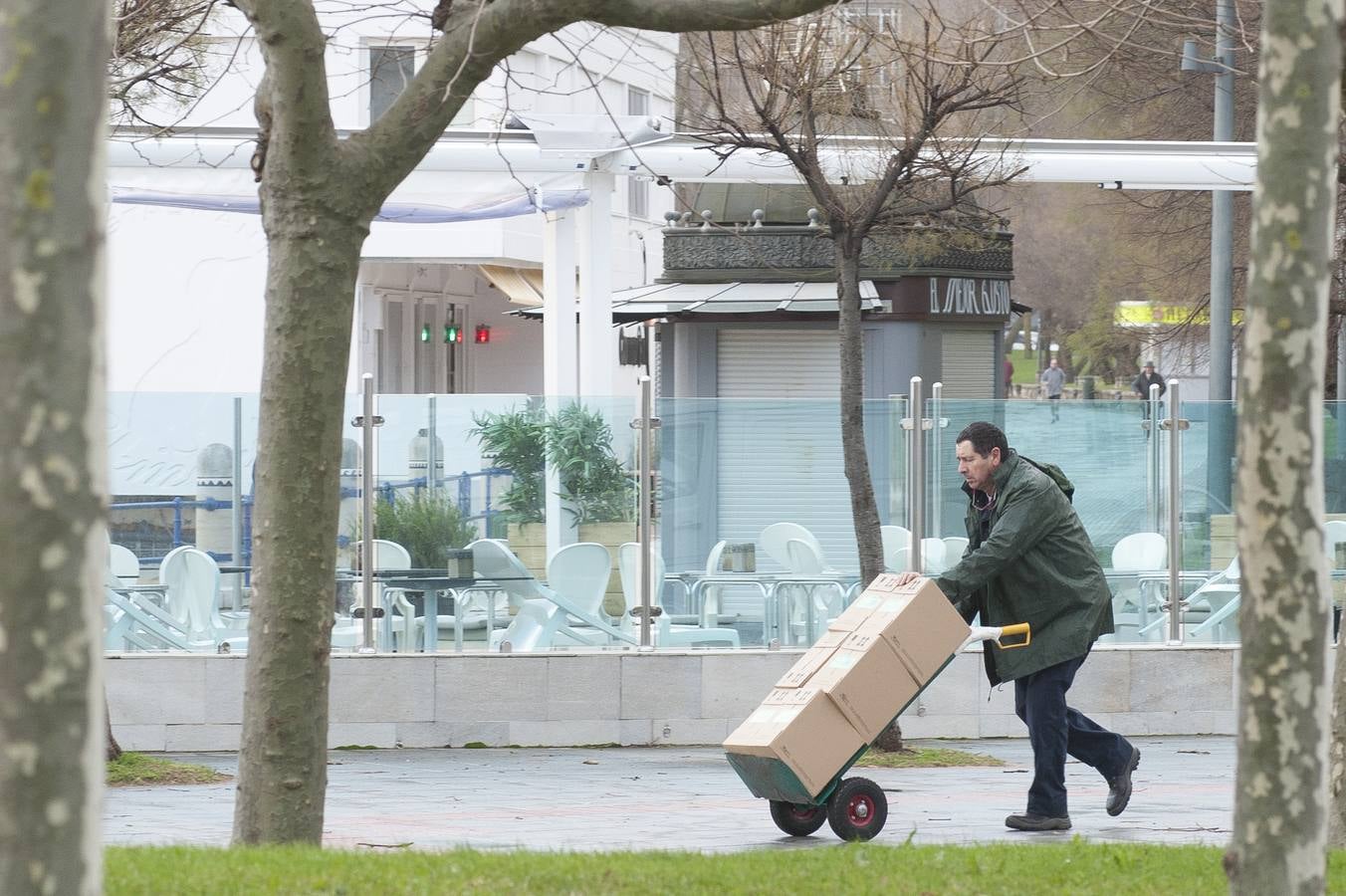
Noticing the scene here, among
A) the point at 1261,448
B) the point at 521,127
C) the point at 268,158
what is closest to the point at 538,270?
the point at 521,127

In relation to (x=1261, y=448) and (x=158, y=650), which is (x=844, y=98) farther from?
(x=1261, y=448)

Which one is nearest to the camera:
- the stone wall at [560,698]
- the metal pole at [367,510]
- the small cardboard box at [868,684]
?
the small cardboard box at [868,684]

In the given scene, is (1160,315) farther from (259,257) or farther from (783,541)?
(783,541)

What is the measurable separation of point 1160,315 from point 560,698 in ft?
116

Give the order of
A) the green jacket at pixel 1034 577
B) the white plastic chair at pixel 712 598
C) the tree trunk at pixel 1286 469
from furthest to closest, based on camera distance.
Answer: the white plastic chair at pixel 712 598, the green jacket at pixel 1034 577, the tree trunk at pixel 1286 469

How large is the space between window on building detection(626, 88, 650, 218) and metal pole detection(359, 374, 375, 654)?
21.1 metres

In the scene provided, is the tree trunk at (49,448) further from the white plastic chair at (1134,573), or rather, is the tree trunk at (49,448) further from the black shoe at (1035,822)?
the white plastic chair at (1134,573)

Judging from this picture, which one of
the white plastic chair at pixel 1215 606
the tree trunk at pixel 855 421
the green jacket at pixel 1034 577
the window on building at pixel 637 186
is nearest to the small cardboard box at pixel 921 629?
the green jacket at pixel 1034 577

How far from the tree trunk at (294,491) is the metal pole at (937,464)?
23.1ft

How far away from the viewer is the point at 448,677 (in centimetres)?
1234

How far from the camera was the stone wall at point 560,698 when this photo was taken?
12219 mm

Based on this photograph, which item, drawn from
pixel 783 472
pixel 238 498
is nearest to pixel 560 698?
pixel 783 472

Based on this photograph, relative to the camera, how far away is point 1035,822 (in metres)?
8.83

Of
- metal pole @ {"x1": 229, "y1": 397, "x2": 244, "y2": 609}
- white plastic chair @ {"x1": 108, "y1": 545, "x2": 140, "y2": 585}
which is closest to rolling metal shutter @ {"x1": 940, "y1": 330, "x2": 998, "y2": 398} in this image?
metal pole @ {"x1": 229, "y1": 397, "x2": 244, "y2": 609}
